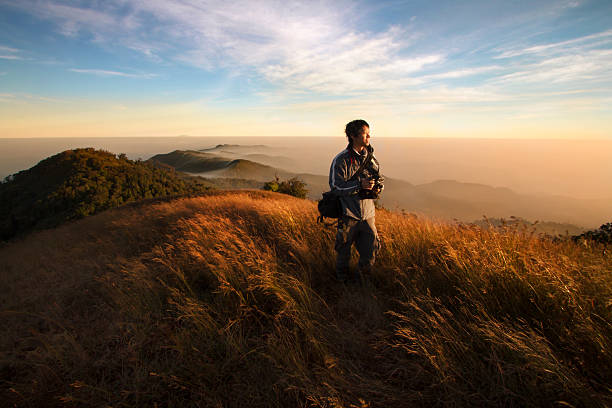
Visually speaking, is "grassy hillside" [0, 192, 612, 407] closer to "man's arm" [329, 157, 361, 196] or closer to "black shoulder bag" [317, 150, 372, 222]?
"black shoulder bag" [317, 150, 372, 222]

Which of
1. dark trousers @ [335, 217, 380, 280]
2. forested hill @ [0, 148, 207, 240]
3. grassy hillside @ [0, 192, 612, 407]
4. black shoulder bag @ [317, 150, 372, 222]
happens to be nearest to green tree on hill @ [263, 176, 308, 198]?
forested hill @ [0, 148, 207, 240]

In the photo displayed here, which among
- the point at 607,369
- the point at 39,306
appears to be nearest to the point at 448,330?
the point at 607,369

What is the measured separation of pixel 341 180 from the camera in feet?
11.1

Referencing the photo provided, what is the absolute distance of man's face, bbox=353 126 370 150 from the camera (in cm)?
332

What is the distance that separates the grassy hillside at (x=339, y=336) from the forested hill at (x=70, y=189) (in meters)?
19.8

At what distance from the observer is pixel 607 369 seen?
1.73 metres

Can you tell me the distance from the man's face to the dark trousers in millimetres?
1029

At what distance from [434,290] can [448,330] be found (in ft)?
2.68

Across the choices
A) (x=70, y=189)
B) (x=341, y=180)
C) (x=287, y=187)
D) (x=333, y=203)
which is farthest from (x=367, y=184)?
(x=70, y=189)

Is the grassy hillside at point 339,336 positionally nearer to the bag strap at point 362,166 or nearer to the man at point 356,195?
the man at point 356,195

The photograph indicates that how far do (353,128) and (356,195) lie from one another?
3.05ft

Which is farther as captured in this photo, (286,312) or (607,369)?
(286,312)

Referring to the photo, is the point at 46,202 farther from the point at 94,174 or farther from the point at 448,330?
the point at 448,330

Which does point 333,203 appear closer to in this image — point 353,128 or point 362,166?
point 362,166
